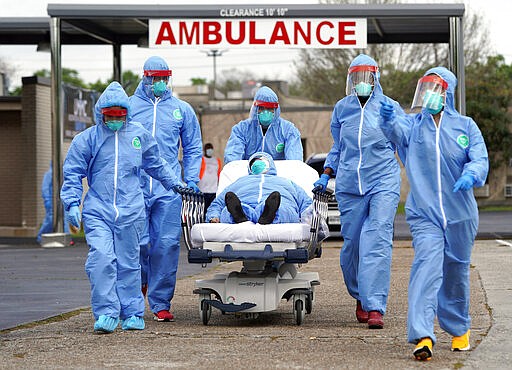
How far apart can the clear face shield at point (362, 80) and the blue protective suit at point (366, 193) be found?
0.05 metres

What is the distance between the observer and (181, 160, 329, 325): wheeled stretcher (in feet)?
34.1

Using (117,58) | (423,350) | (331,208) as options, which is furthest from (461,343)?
(117,58)

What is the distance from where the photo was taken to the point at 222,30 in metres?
23.1

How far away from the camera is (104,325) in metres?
9.98

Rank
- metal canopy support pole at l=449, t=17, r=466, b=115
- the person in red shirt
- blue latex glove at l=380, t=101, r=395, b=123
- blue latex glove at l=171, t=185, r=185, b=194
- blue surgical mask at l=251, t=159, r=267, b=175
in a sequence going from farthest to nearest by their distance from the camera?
1. the person in red shirt
2. metal canopy support pole at l=449, t=17, r=466, b=115
3. blue surgical mask at l=251, t=159, r=267, b=175
4. blue latex glove at l=171, t=185, r=185, b=194
5. blue latex glove at l=380, t=101, r=395, b=123

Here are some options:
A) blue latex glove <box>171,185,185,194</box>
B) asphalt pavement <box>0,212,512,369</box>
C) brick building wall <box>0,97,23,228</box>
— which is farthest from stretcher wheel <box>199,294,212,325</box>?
brick building wall <box>0,97,23,228</box>

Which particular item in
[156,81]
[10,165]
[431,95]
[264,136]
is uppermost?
[156,81]

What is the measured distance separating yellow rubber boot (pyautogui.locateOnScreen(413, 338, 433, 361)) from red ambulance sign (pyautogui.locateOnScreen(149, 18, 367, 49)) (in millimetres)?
15070

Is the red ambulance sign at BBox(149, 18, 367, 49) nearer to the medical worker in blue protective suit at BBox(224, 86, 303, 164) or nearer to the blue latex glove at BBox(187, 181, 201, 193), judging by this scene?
the medical worker in blue protective suit at BBox(224, 86, 303, 164)

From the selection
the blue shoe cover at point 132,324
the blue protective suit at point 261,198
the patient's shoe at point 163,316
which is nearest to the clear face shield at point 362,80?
the blue protective suit at point 261,198

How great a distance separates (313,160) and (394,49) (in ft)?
96.4

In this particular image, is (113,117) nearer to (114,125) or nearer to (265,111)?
(114,125)

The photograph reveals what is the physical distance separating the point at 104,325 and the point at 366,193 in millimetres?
2544

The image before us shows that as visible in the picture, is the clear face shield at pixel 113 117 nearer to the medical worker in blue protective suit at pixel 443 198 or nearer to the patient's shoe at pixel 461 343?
→ the medical worker in blue protective suit at pixel 443 198
